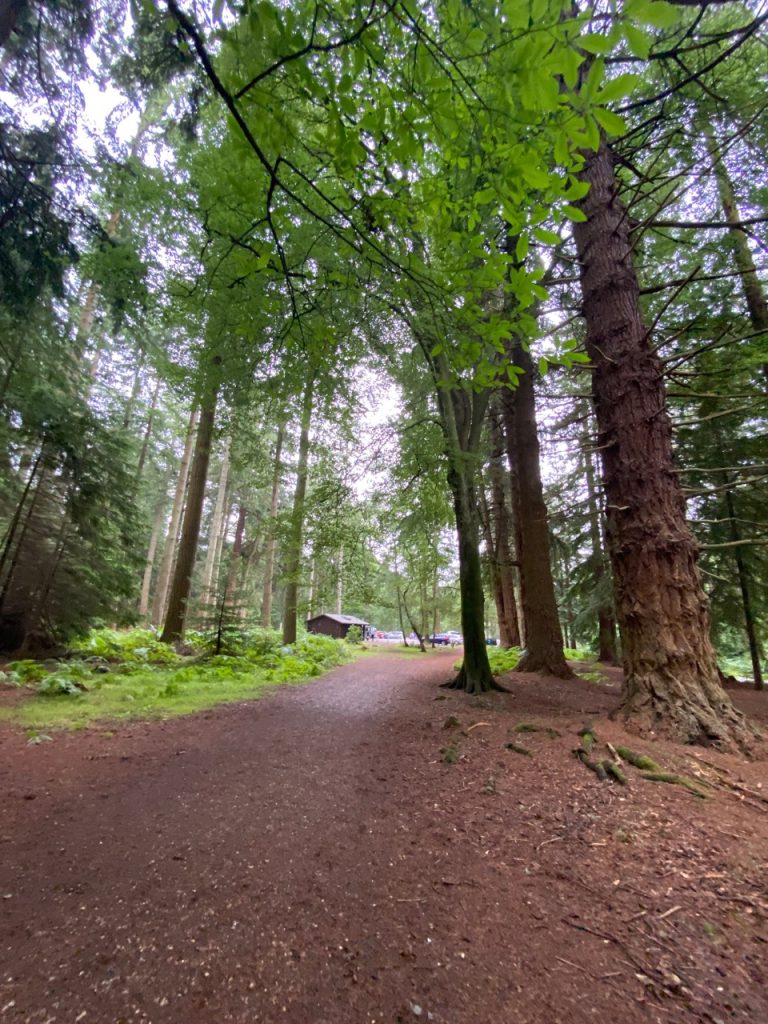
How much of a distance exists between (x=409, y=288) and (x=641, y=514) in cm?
298

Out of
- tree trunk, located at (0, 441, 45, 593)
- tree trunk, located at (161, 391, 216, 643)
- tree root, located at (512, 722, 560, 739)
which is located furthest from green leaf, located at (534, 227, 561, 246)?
tree trunk, located at (161, 391, 216, 643)

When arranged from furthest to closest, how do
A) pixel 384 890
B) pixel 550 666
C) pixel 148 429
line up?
pixel 148 429, pixel 550 666, pixel 384 890

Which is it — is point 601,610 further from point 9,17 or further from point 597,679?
point 9,17

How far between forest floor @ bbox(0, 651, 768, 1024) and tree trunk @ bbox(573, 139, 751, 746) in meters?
0.42

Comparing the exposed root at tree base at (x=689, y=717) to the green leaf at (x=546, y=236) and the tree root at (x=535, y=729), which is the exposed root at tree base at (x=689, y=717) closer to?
the tree root at (x=535, y=729)

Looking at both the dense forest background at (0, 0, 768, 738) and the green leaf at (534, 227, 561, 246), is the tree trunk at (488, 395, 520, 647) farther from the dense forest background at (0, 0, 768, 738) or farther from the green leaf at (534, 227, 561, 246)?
the green leaf at (534, 227, 561, 246)

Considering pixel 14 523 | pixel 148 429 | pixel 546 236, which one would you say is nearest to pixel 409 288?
pixel 546 236

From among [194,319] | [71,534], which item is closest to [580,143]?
[194,319]

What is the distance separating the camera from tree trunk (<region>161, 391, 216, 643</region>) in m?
10.3

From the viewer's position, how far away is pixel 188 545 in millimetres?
10492

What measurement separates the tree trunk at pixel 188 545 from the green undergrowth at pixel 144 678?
1.80ft

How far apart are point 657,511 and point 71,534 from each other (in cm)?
975

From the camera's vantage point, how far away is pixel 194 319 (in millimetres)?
5445

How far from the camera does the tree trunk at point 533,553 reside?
313 inches
